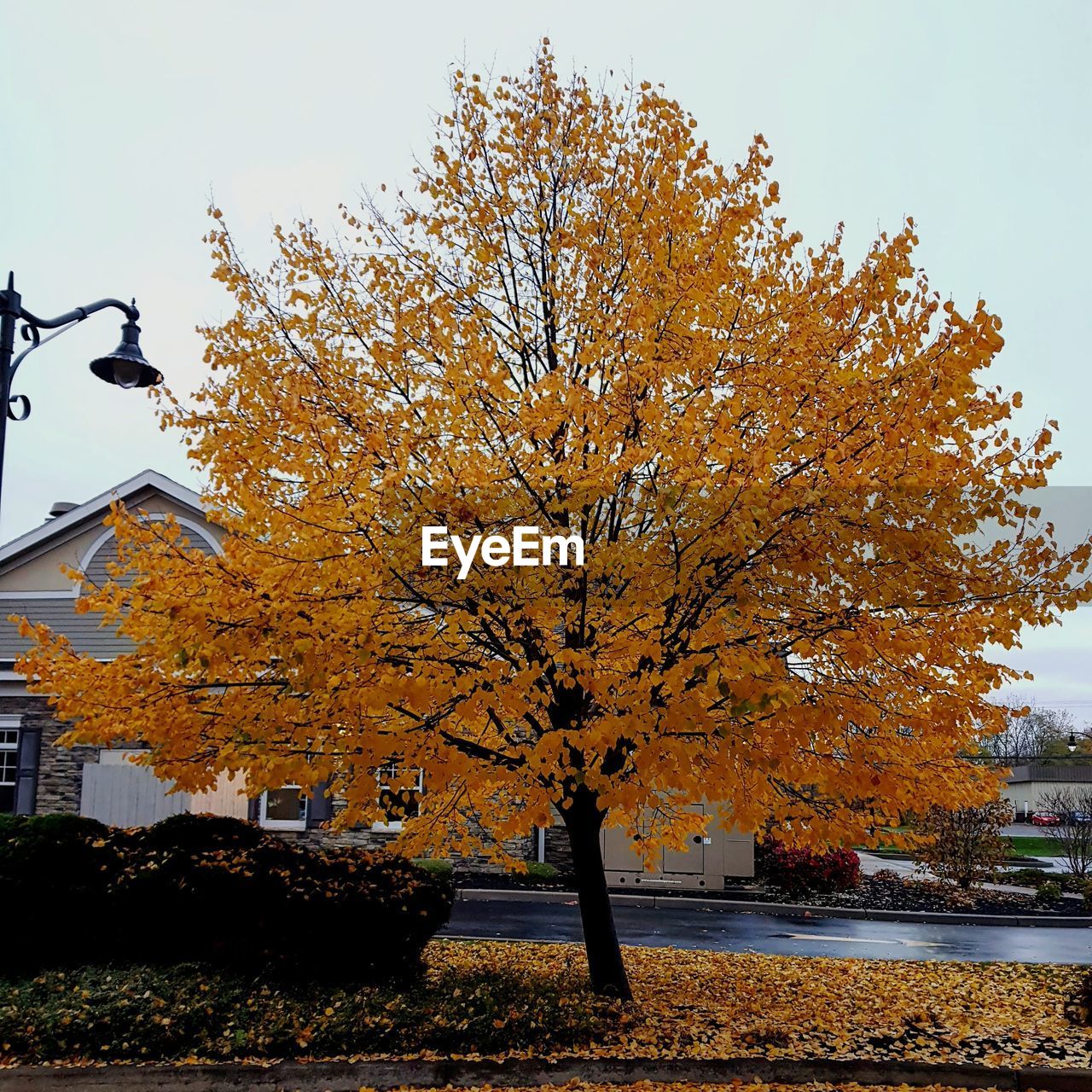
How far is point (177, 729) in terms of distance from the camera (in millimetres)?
6391

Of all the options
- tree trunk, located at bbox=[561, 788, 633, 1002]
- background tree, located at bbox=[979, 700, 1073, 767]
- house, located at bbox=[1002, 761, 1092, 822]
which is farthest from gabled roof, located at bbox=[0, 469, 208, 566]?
background tree, located at bbox=[979, 700, 1073, 767]

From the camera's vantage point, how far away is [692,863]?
17.9 metres

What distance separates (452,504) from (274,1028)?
415cm

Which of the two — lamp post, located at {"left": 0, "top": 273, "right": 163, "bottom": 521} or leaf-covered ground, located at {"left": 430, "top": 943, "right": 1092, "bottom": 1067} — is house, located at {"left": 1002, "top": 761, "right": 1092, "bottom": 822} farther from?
lamp post, located at {"left": 0, "top": 273, "right": 163, "bottom": 521}

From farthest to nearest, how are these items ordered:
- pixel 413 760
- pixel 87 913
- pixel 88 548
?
pixel 88 548 → pixel 87 913 → pixel 413 760

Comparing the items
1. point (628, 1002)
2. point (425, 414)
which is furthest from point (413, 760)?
point (628, 1002)

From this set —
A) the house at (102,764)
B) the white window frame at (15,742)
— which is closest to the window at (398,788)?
the house at (102,764)

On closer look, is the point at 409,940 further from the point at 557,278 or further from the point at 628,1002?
the point at 557,278

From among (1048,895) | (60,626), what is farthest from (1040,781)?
(60,626)

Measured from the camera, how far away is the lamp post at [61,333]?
717 centimetres

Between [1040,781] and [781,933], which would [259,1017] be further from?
[1040,781]

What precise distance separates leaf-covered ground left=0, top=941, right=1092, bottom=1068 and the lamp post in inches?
162

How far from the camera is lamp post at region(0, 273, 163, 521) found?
7168 mm

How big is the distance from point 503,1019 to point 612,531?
12.6 feet
